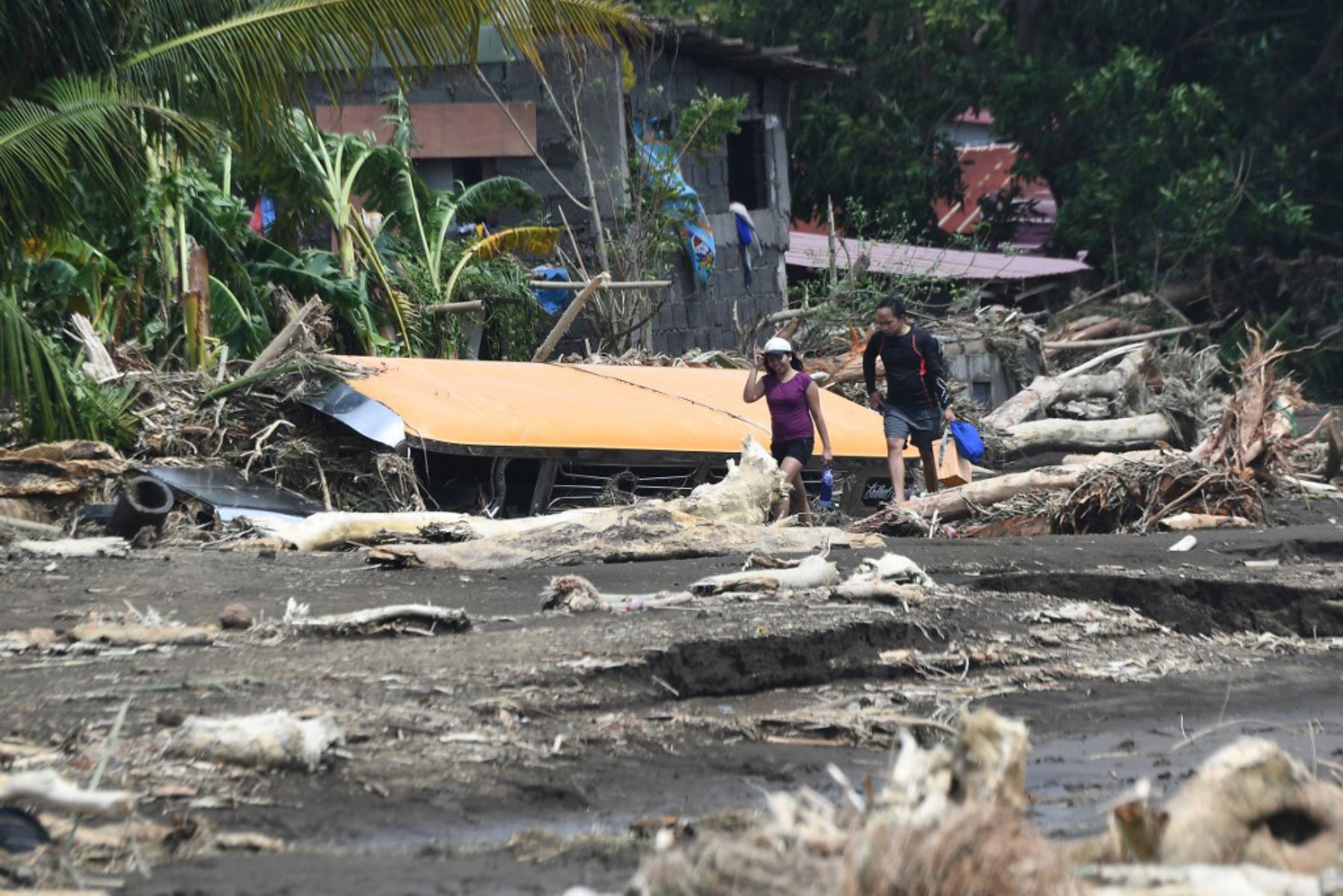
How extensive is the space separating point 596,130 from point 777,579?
452 inches

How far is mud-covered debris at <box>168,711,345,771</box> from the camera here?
4531 mm

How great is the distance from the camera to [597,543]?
931cm

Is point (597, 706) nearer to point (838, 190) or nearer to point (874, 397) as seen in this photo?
point (874, 397)

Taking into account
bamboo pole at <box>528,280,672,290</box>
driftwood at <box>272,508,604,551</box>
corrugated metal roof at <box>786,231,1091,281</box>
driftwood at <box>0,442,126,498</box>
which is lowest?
driftwood at <box>272,508,604,551</box>

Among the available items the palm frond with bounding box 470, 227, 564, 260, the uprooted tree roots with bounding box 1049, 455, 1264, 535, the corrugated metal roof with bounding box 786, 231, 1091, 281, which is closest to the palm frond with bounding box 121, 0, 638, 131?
the uprooted tree roots with bounding box 1049, 455, 1264, 535

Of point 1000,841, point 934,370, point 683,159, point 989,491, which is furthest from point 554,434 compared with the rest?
point 1000,841

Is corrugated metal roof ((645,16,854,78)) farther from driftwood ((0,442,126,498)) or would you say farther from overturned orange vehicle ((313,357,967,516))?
driftwood ((0,442,126,498))

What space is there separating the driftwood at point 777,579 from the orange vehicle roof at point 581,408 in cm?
348

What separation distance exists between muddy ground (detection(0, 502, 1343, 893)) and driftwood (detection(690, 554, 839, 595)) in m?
0.22

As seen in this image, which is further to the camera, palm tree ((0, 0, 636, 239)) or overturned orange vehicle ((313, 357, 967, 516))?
overturned orange vehicle ((313, 357, 967, 516))

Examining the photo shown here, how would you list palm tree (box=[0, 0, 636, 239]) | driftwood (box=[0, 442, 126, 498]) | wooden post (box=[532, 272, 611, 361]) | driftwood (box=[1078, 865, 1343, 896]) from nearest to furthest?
driftwood (box=[1078, 865, 1343, 896]) → palm tree (box=[0, 0, 636, 239]) → driftwood (box=[0, 442, 126, 498]) → wooden post (box=[532, 272, 611, 361])

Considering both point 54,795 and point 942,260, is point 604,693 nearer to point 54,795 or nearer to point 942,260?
point 54,795

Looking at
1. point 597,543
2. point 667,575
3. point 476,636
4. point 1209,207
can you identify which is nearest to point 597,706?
point 476,636

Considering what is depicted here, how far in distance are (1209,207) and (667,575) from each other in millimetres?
18624
